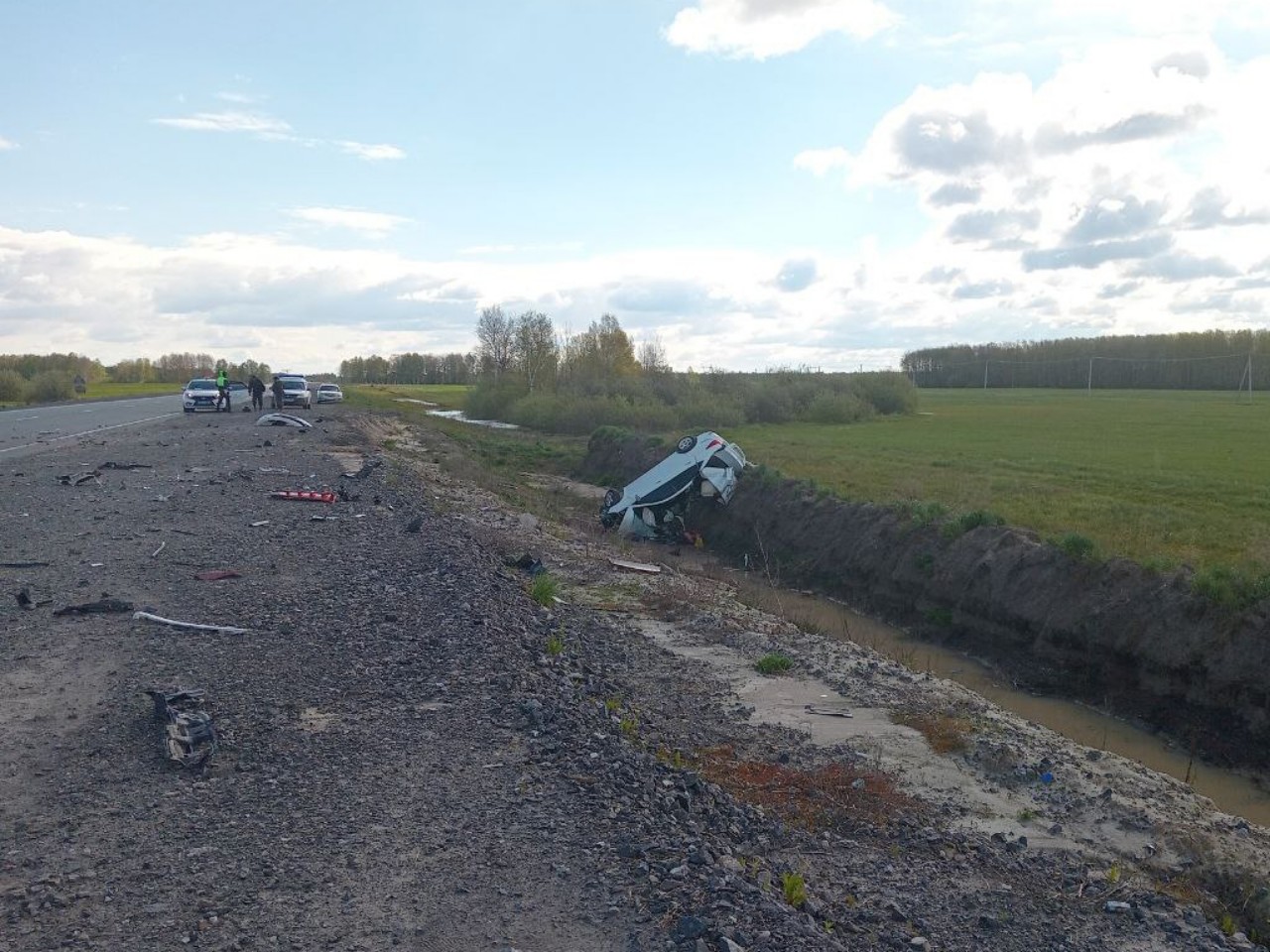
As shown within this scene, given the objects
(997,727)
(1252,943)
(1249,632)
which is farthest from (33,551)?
(1249,632)

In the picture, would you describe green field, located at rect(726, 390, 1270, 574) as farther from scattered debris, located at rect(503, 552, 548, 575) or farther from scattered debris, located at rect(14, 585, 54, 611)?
scattered debris, located at rect(14, 585, 54, 611)

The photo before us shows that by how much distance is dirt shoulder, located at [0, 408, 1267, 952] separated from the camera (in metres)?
4.75

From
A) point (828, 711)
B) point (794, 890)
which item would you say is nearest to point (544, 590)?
point (828, 711)

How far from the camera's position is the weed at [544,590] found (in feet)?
40.1

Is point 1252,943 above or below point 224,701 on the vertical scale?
below

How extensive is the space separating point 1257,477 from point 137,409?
47.8m

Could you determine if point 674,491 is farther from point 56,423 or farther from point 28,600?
point 56,423

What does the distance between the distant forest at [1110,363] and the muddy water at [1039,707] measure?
80.1 metres

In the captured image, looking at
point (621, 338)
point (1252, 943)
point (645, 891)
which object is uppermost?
point (621, 338)

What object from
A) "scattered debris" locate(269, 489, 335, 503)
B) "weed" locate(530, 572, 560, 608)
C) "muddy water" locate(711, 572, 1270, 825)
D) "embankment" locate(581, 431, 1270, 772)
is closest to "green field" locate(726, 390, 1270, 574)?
"embankment" locate(581, 431, 1270, 772)

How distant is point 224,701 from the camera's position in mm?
Answer: 7277

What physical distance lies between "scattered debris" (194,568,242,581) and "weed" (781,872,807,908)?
7929 millimetres

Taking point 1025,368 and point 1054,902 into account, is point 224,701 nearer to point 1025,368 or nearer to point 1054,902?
point 1054,902

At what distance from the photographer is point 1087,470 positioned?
26750 mm
